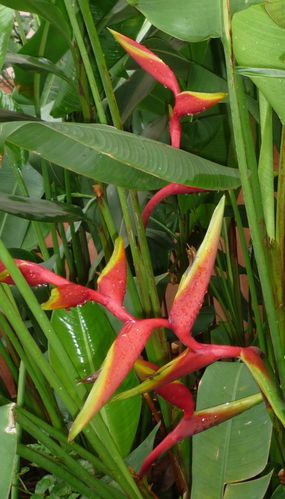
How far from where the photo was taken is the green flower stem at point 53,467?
1.36 ft

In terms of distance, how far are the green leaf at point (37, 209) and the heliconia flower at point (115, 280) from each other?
0.15m

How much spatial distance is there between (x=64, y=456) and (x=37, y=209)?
168 mm

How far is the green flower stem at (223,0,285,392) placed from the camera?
1.06ft

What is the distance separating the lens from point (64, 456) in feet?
1.35

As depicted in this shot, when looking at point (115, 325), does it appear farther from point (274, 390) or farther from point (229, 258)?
point (274, 390)

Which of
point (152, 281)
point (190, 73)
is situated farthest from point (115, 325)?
point (190, 73)

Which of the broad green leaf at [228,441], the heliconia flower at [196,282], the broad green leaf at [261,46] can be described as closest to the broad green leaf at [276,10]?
the broad green leaf at [261,46]

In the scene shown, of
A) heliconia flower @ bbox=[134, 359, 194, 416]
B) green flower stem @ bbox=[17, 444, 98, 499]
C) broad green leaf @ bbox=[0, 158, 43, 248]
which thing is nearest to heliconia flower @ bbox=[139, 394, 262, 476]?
heliconia flower @ bbox=[134, 359, 194, 416]

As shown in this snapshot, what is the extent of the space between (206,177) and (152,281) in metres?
0.18

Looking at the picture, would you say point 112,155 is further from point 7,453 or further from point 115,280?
point 7,453

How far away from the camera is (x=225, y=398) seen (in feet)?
1.53

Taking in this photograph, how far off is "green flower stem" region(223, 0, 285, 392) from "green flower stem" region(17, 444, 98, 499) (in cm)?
16

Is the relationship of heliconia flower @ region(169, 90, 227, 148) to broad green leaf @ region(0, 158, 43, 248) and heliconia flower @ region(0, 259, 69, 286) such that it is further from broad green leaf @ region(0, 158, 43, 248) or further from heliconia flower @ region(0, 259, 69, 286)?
broad green leaf @ region(0, 158, 43, 248)

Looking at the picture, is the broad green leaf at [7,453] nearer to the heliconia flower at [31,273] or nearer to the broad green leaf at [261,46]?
the heliconia flower at [31,273]
